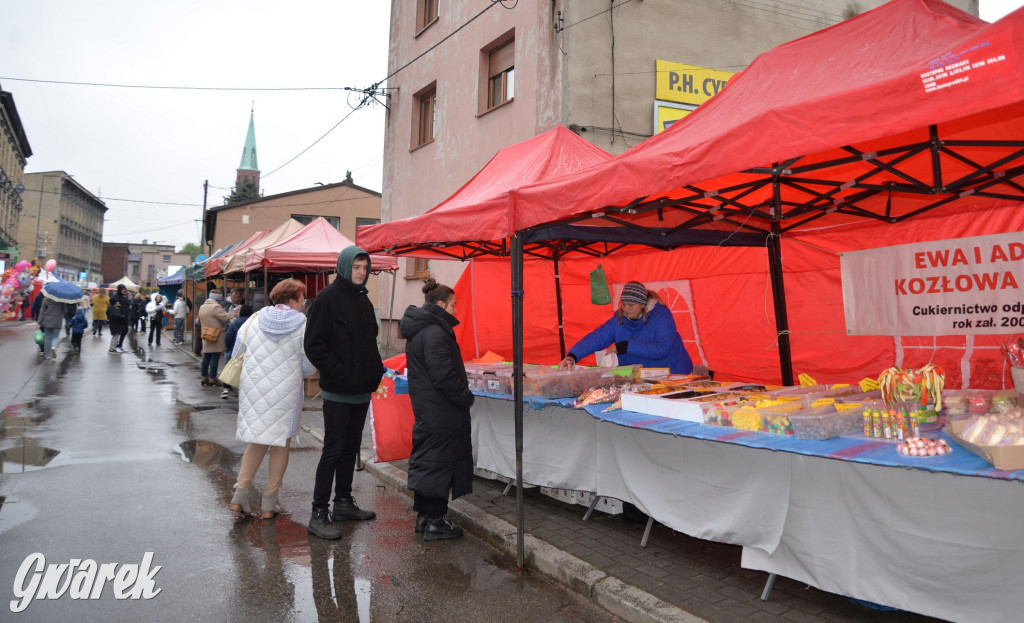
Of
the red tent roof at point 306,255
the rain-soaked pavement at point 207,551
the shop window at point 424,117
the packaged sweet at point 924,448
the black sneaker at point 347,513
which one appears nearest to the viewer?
the packaged sweet at point 924,448

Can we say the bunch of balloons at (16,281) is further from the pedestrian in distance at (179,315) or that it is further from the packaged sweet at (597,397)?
the packaged sweet at (597,397)

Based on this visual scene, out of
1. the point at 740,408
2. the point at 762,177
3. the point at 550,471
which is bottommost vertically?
the point at 550,471

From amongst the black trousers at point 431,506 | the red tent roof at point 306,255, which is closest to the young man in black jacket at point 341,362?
the black trousers at point 431,506

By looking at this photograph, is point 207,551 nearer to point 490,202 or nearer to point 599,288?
point 490,202

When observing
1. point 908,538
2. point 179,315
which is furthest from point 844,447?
point 179,315

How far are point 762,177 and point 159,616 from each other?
4427 millimetres

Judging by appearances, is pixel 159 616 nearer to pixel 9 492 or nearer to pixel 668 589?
pixel 668 589

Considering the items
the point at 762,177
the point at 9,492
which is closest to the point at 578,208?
the point at 762,177

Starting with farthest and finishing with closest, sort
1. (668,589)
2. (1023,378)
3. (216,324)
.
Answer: (216,324) → (668,589) → (1023,378)

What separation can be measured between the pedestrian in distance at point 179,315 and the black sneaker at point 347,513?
18.5 metres

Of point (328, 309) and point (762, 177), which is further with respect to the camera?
point (328, 309)

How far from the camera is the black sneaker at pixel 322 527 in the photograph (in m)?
4.40

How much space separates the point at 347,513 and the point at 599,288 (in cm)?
391

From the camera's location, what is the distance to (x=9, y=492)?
5.28 metres
